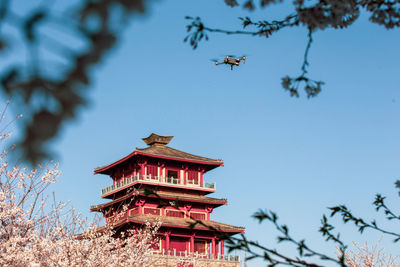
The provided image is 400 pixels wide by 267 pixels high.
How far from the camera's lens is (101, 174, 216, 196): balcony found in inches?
1393

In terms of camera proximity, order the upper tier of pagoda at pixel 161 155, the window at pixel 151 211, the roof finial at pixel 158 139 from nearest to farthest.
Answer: the window at pixel 151 211, the upper tier of pagoda at pixel 161 155, the roof finial at pixel 158 139

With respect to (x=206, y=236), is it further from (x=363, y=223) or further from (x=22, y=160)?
(x=22, y=160)

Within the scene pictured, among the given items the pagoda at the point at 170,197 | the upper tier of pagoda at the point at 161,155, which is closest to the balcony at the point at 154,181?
the pagoda at the point at 170,197

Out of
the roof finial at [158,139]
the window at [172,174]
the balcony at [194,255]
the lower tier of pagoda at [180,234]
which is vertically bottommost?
the balcony at [194,255]

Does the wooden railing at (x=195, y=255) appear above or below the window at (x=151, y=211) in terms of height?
below

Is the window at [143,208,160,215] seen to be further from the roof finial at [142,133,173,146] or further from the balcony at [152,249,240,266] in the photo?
the roof finial at [142,133,173,146]

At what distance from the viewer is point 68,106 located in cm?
117

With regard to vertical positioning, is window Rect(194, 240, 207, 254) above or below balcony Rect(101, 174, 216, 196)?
below

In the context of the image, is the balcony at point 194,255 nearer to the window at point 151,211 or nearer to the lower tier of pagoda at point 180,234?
the lower tier of pagoda at point 180,234

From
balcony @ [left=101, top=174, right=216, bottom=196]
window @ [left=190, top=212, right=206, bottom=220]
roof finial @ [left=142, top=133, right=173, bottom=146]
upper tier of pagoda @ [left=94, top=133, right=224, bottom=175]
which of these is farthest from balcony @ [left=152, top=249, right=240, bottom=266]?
roof finial @ [left=142, top=133, right=173, bottom=146]

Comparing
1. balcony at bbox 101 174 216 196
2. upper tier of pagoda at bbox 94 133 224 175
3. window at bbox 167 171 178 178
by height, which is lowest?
balcony at bbox 101 174 216 196

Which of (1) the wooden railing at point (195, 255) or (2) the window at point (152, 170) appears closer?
(1) the wooden railing at point (195, 255)

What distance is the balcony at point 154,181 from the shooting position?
35.4 meters

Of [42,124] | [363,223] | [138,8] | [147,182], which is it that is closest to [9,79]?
[42,124]
